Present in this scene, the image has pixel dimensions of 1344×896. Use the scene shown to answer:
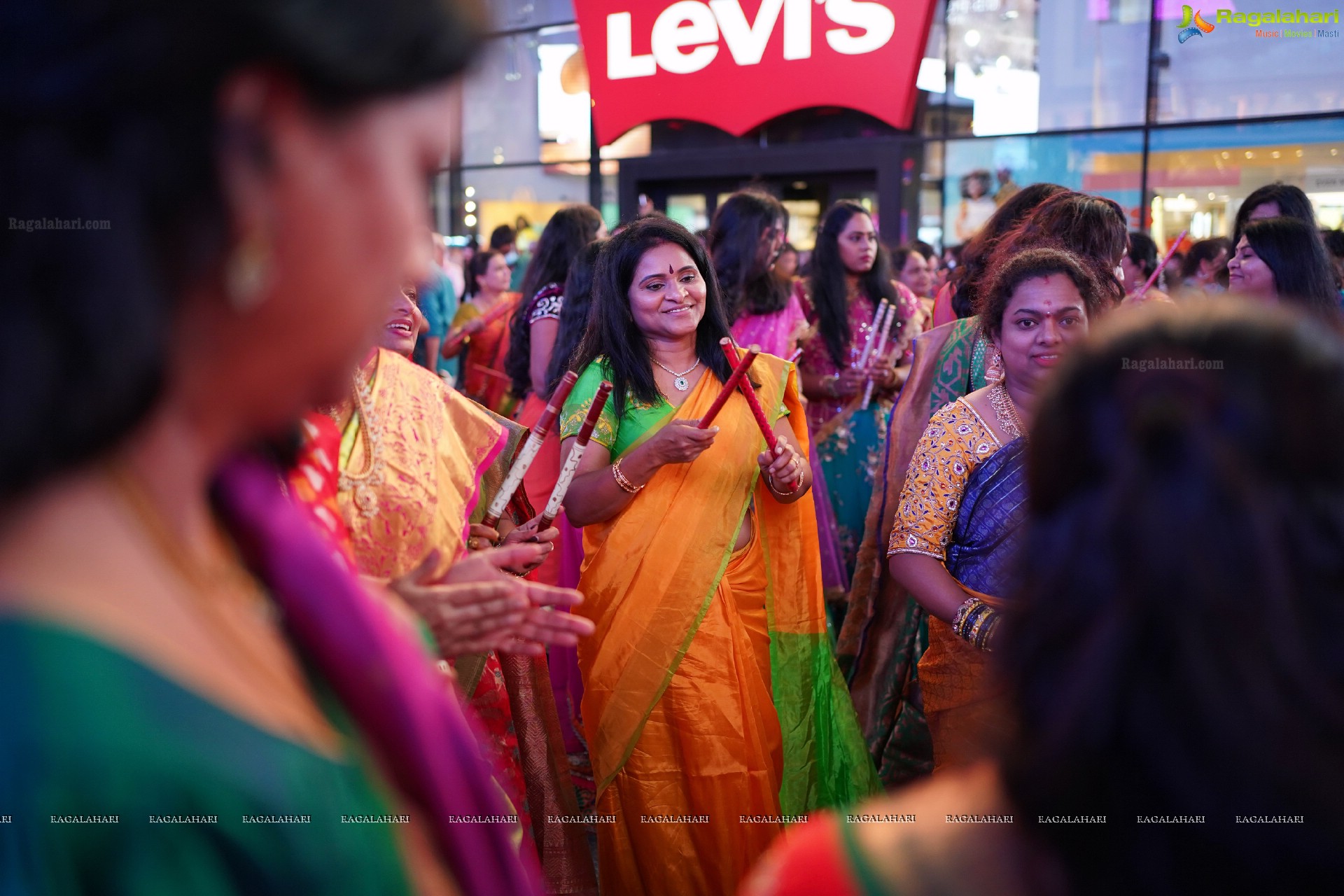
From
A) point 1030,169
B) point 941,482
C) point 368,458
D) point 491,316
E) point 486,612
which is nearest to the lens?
point 486,612

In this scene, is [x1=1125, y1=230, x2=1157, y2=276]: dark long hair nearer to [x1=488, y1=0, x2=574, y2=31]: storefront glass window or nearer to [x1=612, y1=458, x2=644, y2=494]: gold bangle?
[x1=612, y1=458, x2=644, y2=494]: gold bangle

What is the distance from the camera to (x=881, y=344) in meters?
4.85

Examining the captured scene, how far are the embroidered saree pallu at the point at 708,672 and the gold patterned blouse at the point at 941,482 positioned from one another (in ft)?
1.76

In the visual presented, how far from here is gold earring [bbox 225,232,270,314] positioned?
64 cm

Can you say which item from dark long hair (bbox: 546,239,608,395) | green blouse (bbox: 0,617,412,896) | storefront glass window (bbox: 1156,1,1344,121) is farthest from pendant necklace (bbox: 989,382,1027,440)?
storefront glass window (bbox: 1156,1,1344,121)

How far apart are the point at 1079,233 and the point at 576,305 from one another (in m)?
1.69

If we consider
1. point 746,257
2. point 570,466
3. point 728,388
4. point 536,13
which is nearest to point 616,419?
point 728,388

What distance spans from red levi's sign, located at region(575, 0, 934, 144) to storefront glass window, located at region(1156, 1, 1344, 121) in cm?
180

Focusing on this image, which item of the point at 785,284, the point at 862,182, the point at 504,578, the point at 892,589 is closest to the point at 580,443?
the point at 504,578

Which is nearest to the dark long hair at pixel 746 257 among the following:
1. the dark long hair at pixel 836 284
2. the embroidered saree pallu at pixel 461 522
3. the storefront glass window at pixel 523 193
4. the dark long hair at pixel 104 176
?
the dark long hair at pixel 836 284

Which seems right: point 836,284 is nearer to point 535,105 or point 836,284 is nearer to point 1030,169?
point 1030,169

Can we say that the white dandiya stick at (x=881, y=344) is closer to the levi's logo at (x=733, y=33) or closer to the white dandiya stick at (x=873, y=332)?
the white dandiya stick at (x=873, y=332)

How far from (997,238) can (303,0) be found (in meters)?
3.02

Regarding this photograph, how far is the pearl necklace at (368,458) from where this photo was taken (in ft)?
5.89
